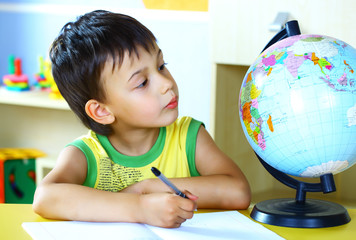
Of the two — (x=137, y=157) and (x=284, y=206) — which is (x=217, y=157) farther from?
(x=284, y=206)

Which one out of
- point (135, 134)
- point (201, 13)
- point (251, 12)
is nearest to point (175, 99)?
point (135, 134)

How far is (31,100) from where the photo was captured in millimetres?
2652

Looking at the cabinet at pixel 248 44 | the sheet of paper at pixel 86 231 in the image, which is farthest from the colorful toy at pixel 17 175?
the sheet of paper at pixel 86 231

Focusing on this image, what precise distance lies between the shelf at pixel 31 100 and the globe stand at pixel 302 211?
1.62m

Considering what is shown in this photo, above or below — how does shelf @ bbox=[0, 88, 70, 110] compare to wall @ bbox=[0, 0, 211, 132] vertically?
below

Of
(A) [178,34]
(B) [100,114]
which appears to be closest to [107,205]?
(B) [100,114]

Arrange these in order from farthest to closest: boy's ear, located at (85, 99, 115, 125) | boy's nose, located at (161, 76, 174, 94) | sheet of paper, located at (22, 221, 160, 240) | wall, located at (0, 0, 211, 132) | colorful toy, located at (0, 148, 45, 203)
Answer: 1. colorful toy, located at (0, 148, 45, 203)
2. wall, located at (0, 0, 211, 132)
3. boy's ear, located at (85, 99, 115, 125)
4. boy's nose, located at (161, 76, 174, 94)
5. sheet of paper, located at (22, 221, 160, 240)

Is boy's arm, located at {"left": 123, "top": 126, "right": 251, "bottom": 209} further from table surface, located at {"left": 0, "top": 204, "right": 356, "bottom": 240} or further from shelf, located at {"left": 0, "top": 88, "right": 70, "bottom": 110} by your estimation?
shelf, located at {"left": 0, "top": 88, "right": 70, "bottom": 110}

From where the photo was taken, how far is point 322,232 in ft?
3.30

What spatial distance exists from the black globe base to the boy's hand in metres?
0.15

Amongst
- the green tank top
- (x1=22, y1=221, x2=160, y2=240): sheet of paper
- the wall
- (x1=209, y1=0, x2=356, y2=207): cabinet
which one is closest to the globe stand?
(x1=22, y1=221, x2=160, y2=240): sheet of paper

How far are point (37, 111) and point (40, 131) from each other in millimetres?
111

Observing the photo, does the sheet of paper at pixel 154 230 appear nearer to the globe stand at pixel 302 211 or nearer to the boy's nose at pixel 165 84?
the globe stand at pixel 302 211

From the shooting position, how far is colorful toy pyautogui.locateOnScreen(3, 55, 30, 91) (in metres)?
2.87
